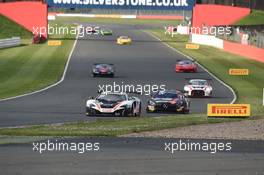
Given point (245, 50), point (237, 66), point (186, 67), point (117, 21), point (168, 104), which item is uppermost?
point (168, 104)

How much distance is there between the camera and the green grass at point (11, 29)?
112 m

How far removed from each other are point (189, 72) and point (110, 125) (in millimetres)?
41210

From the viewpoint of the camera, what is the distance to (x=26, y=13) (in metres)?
A: 118

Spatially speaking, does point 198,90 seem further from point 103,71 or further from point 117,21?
point 117,21

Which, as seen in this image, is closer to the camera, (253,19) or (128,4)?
(128,4)

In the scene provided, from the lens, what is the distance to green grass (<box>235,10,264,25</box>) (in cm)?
12294

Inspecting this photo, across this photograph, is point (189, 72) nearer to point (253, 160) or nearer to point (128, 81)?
point (128, 81)

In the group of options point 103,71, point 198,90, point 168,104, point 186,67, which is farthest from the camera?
point 186,67

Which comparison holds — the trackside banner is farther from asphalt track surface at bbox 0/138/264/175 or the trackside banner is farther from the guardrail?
asphalt track surface at bbox 0/138/264/175

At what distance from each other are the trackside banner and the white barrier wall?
520 cm

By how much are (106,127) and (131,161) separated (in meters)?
9.82

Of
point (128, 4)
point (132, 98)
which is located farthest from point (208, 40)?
point (132, 98)

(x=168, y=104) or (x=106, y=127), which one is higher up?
(x=106, y=127)

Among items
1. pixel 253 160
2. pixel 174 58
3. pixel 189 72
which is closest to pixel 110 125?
pixel 253 160
